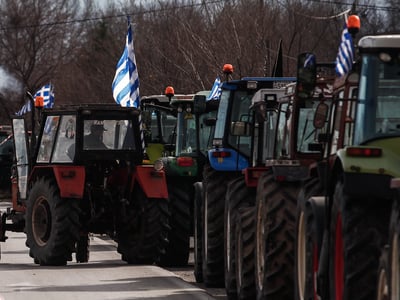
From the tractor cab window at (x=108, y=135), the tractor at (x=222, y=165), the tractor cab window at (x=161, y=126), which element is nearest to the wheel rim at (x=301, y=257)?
the tractor at (x=222, y=165)

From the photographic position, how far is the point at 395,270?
923cm

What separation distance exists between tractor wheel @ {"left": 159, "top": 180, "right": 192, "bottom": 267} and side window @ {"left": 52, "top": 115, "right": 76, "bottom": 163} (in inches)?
62.2

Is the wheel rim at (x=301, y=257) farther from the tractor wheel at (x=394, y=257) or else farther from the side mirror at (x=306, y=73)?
the tractor wheel at (x=394, y=257)

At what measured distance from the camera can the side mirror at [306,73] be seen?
12.0 m

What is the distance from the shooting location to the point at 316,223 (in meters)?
11.7

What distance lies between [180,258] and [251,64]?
16269mm

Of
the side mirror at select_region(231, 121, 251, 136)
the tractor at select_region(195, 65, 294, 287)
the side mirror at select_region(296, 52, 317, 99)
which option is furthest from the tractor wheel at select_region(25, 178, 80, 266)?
the side mirror at select_region(296, 52, 317, 99)

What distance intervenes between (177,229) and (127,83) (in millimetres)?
9269

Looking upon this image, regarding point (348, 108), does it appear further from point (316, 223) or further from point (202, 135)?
point (202, 135)

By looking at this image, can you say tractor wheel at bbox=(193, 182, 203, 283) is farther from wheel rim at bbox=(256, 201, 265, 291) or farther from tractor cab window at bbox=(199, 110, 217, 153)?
wheel rim at bbox=(256, 201, 265, 291)

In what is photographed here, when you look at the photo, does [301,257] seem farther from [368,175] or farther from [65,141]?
[65,141]

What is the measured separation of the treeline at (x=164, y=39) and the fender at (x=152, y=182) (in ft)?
21.2

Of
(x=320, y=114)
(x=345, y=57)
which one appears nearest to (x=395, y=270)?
(x=320, y=114)

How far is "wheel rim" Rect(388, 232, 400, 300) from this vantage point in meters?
9.17
